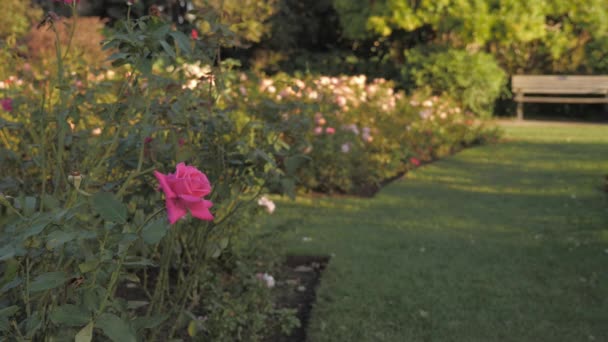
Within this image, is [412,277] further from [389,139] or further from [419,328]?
[389,139]

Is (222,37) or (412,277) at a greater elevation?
(222,37)

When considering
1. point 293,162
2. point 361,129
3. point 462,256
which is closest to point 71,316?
point 293,162

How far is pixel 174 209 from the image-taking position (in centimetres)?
121

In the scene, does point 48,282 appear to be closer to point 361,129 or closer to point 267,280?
point 267,280

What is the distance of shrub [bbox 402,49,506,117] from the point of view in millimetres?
12281

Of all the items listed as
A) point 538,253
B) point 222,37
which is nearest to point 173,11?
point 538,253

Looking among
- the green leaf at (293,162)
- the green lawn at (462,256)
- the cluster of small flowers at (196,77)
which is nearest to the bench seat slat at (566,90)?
the green lawn at (462,256)

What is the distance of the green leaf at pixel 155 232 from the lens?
1.30 m

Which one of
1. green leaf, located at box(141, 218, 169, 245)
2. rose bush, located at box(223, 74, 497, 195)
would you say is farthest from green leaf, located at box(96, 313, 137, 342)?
rose bush, located at box(223, 74, 497, 195)

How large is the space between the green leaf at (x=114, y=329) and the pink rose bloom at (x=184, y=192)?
248 millimetres

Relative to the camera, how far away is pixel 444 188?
675 centimetres

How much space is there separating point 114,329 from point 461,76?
37.7 feet

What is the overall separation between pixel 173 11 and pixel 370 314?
1725cm

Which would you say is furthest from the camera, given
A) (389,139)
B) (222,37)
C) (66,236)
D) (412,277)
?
(389,139)
